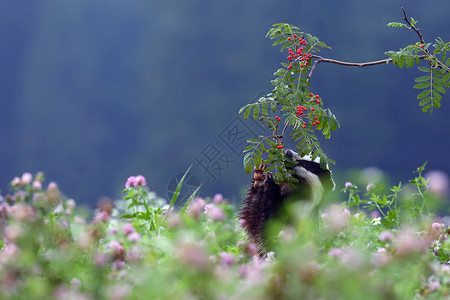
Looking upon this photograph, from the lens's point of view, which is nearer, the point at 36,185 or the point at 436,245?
the point at 436,245

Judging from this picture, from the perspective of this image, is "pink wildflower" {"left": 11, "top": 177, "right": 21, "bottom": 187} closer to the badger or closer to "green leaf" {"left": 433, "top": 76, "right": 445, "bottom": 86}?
the badger

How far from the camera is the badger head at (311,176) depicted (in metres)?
2.80

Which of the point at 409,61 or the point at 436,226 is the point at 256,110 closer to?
the point at 409,61

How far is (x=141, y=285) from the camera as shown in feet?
4.67

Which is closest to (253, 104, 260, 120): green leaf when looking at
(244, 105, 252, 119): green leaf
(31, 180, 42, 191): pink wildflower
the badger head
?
(244, 105, 252, 119): green leaf

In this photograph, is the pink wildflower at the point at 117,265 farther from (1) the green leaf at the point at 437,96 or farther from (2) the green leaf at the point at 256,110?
(1) the green leaf at the point at 437,96

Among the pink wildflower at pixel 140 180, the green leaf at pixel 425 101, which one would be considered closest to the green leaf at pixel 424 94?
the green leaf at pixel 425 101

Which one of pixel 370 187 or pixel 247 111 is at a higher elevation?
pixel 247 111

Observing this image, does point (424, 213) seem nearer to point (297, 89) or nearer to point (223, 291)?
point (297, 89)

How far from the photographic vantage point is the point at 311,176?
112 inches

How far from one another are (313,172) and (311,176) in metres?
0.05

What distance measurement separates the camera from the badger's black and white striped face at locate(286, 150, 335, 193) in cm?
283

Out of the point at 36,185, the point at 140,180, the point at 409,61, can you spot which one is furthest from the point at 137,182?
the point at 409,61

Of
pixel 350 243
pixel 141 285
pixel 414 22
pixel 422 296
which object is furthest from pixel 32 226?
pixel 414 22
